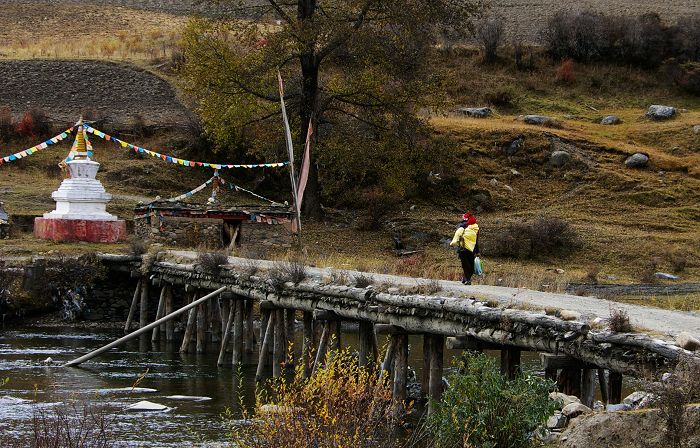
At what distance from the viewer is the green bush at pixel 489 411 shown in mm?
12219

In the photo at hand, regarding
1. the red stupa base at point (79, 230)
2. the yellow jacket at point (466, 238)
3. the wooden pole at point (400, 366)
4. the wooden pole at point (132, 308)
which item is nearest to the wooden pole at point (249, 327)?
the wooden pole at point (132, 308)

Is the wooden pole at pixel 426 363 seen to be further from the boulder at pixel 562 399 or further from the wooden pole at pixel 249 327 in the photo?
the wooden pole at pixel 249 327

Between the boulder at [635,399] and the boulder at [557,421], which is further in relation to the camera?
the boulder at [557,421]

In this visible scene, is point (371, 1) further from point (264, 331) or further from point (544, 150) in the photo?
point (264, 331)

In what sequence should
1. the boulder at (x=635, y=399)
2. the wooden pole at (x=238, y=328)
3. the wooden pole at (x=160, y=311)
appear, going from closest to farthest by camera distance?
the boulder at (x=635, y=399), the wooden pole at (x=238, y=328), the wooden pole at (x=160, y=311)

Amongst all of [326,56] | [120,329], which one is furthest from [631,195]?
[120,329]

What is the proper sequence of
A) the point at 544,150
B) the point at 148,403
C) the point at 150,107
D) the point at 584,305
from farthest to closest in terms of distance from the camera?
the point at 150,107 → the point at 544,150 → the point at 148,403 → the point at 584,305

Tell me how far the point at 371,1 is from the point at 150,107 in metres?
19.7

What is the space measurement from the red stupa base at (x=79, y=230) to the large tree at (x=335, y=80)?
6319 millimetres

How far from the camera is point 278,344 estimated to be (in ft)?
78.4

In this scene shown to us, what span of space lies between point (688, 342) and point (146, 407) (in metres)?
10.1

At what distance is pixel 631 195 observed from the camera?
44.9 metres

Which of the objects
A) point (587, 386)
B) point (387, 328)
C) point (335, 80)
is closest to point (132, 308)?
point (335, 80)

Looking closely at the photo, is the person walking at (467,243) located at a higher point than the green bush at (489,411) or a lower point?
higher
